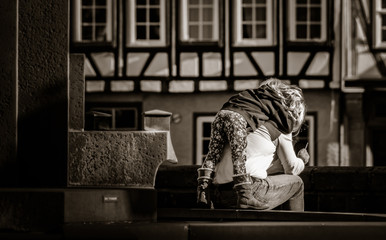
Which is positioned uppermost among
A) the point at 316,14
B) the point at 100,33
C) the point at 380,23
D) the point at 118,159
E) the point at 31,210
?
the point at 316,14

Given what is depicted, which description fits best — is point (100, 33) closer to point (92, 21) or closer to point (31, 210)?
point (92, 21)

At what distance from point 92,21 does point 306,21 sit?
4.51 metres

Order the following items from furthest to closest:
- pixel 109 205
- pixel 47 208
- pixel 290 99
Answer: pixel 290 99 < pixel 109 205 < pixel 47 208

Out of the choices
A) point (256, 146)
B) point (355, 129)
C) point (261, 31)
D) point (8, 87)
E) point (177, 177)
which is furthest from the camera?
point (261, 31)

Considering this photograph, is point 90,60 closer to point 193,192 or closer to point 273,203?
point 193,192

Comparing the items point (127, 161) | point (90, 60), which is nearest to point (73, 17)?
point (90, 60)

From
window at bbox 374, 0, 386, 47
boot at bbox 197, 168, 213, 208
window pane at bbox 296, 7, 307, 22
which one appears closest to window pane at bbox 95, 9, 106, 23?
window pane at bbox 296, 7, 307, 22

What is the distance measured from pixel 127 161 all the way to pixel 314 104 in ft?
48.0

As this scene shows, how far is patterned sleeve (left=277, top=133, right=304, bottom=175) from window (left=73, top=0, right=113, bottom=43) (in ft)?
50.5

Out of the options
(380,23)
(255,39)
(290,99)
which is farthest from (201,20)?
(290,99)

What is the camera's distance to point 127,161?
7195mm

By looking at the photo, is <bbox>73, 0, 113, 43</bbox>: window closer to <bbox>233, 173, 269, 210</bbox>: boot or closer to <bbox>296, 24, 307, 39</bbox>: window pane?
<bbox>296, 24, 307, 39</bbox>: window pane

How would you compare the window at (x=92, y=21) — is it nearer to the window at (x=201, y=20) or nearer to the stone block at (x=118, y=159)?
the window at (x=201, y=20)

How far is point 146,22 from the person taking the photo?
22156 mm
